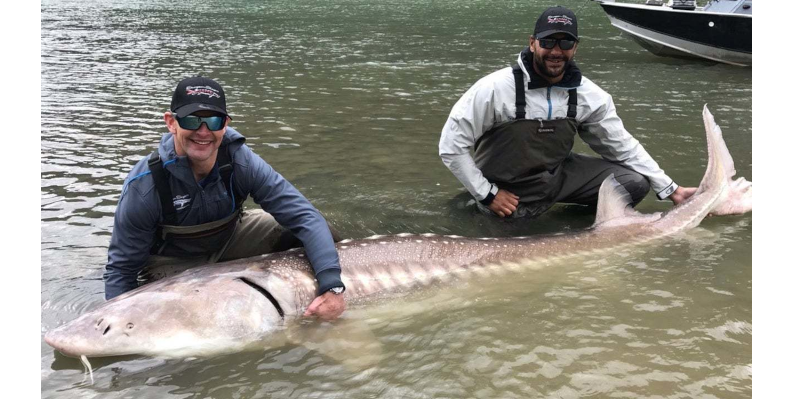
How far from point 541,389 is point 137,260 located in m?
2.35

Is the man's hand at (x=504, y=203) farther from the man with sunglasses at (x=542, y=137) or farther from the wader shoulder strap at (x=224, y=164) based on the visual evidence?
the wader shoulder strap at (x=224, y=164)

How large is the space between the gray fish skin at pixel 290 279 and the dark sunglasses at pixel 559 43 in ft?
3.45

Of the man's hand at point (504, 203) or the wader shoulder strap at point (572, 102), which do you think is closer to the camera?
the wader shoulder strap at point (572, 102)

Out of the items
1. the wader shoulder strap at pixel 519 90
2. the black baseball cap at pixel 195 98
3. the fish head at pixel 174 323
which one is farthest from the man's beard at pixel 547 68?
the fish head at pixel 174 323

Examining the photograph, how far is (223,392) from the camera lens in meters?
3.48

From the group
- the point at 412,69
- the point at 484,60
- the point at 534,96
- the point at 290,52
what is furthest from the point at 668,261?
the point at 290,52

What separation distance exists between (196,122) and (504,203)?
8.89 ft

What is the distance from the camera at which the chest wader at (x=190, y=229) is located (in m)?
4.00

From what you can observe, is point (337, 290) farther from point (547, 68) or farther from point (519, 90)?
point (547, 68)

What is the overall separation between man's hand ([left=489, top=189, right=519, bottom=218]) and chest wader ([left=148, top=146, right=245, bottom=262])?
204cm

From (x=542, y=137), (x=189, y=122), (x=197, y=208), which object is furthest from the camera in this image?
(x=542, y=137)

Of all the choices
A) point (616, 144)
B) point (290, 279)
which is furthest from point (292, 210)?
point (616, 144)

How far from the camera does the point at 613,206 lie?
540 centimetres

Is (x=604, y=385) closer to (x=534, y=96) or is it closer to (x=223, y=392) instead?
(x=223, y=392)
